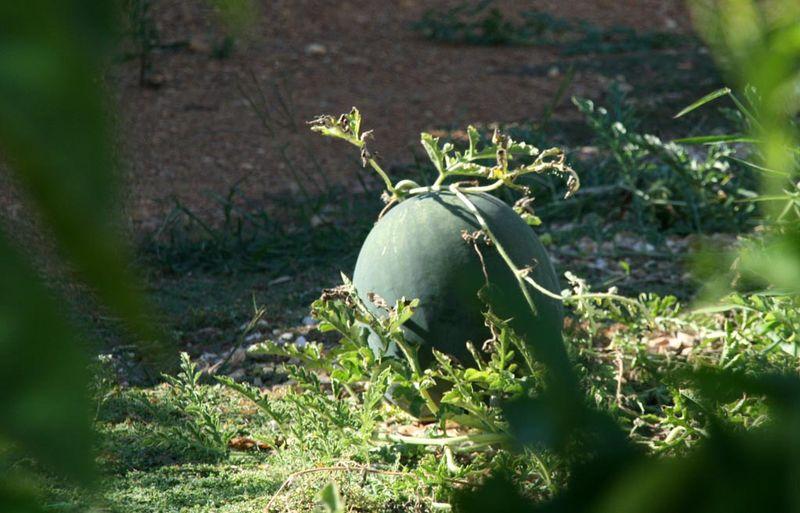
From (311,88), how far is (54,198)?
8.11 meters

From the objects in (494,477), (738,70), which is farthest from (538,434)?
(738,70)

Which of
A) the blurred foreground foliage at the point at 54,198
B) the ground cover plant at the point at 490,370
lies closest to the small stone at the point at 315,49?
the ground cover plant at the point at 490,370

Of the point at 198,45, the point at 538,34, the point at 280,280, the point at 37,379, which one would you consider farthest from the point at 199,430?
the point at 538,34

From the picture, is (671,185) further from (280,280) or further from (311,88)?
(311,88)

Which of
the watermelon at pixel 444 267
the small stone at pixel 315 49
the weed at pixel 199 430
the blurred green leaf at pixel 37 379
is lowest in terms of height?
the small stone at pixel 315 49

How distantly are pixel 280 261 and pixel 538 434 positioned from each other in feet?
15.7

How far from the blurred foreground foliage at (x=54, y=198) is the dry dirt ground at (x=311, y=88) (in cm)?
540

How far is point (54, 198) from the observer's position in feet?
1.12

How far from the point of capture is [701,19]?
526mm

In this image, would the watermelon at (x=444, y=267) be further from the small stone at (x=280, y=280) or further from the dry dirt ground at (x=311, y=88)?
the dry dirt ground at (x=311, y=88)

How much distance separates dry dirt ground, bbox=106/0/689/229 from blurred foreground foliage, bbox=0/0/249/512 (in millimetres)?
5398

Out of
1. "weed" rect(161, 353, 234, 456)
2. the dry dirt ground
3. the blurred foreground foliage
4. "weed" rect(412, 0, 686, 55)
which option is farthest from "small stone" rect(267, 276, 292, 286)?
"weed" rect(412, 0, 686, 55)

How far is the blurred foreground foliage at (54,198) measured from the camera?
0.34m

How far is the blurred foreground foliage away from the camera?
0.34m
